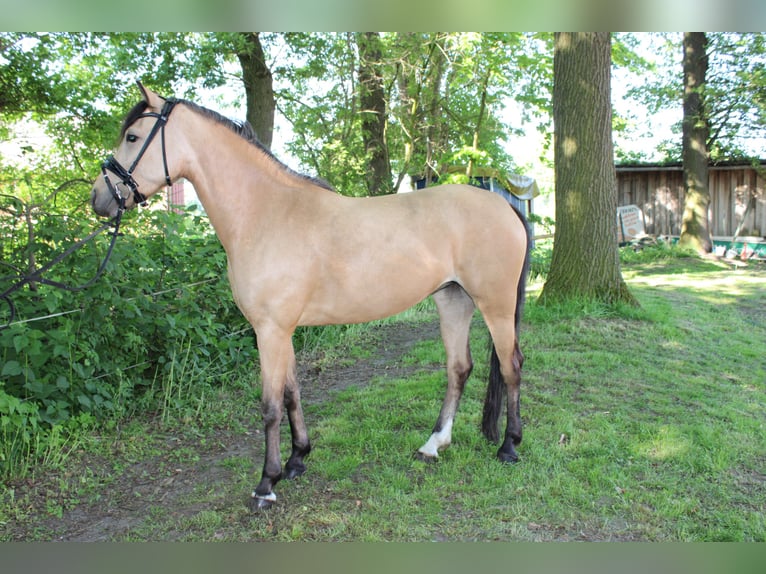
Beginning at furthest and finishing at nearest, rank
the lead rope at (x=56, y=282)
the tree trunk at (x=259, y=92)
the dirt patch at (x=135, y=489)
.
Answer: the tree trunk at (x=259, y=92) → the dirt patch at (x=135, y=489) → the lead rope at (x=56, y=282)

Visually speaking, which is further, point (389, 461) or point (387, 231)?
point (389, 461)

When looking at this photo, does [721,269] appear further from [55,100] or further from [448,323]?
[55,100]

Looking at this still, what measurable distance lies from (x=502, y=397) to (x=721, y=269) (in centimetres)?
1076

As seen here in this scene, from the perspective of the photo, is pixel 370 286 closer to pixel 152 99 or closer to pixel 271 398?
pixel 271 398

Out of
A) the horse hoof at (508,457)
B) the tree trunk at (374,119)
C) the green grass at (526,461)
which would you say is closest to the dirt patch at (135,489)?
the green grass at (526,461)

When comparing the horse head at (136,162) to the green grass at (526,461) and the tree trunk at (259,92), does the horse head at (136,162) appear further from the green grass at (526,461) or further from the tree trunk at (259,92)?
the tree trunk at (259,92)

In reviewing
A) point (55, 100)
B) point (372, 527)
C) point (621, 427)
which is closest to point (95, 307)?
point (372, 527)

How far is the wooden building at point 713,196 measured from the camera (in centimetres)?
1611

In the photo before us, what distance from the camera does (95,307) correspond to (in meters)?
3.99

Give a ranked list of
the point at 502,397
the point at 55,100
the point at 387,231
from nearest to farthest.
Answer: the point at 387,231 < the point at 502,397 < the point at 55,100

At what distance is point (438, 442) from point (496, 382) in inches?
23.6

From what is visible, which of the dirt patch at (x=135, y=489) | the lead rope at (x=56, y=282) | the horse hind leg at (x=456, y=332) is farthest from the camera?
the horse hind leg at (x=456, y=332)

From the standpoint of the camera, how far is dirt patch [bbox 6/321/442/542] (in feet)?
9.82

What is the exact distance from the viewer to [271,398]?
3244mm
